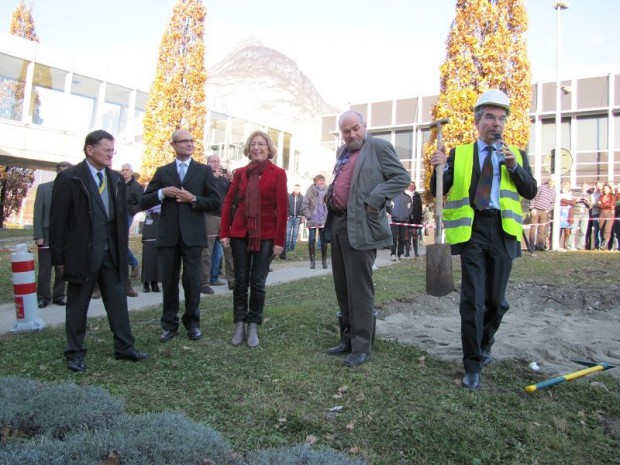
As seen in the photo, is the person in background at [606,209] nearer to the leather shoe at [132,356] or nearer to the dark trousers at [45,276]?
the dark trousers at [45,276]

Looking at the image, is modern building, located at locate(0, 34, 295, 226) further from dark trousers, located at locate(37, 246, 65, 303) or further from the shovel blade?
the shovel blade

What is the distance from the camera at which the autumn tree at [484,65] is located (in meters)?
17.5

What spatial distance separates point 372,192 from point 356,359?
1449mm

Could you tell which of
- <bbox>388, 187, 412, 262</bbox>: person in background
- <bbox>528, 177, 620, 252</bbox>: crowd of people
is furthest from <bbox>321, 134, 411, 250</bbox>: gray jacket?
<bbox>528, 177, 620, 252</bbox>: crowd of people

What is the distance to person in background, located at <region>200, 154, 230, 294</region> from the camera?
891 cm

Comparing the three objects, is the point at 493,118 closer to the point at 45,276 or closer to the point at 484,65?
the point at 45,276

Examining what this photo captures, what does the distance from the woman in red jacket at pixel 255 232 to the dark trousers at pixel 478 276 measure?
74.2 inches

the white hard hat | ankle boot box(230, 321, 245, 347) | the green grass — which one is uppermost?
the white hard hat

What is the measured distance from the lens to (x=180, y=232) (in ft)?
17.5

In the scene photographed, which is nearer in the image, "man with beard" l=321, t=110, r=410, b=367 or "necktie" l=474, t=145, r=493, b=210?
"necktie" l=474, t=145, r=493, b=210

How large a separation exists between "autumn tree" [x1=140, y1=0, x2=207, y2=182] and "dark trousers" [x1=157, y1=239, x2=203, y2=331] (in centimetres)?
1784

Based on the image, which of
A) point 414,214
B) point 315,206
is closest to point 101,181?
point 315,206

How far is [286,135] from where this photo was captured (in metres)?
34.8

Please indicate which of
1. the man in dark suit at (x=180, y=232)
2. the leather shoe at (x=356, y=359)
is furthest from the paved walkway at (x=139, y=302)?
the leather shoe at (x=356, y=359)
